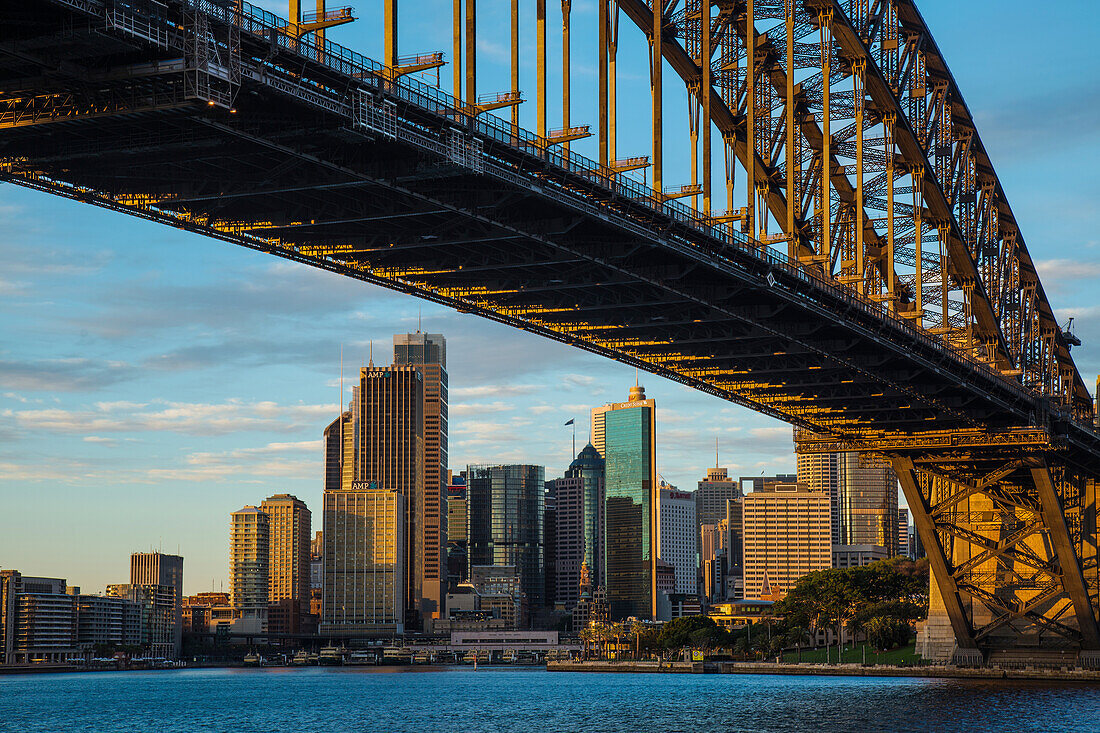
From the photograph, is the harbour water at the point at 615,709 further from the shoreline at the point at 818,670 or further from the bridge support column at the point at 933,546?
the bridge support column at the point at 933,546

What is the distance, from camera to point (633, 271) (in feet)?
146

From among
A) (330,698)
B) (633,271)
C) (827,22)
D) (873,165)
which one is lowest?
→ (330,698)

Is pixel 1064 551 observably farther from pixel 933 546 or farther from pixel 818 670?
pixel 818 670

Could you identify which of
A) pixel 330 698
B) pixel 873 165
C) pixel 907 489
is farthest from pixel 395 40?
pixel 330 698

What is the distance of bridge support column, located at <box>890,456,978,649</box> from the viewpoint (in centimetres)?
7744

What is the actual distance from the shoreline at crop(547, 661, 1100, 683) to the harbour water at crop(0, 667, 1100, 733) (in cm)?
142

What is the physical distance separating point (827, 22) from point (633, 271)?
2104cm

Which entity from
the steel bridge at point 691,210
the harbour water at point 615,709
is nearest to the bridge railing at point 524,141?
the steel bridge at point 691,210

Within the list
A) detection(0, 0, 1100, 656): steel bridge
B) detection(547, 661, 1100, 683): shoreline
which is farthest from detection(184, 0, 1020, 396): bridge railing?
detection(547, 661, 1100, 683): shoreline

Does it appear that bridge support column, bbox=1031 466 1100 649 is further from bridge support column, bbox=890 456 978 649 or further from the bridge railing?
the bridge railing

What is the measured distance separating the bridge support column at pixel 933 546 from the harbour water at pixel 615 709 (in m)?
3.42

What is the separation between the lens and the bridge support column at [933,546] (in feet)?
254

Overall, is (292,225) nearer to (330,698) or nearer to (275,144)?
(275,144)

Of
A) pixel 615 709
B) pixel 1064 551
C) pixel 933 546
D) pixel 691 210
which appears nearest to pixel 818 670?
pixel 933 546
